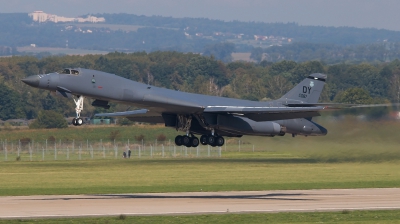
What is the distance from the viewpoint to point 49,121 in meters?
91.7

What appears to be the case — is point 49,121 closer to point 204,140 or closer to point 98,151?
point 98,151

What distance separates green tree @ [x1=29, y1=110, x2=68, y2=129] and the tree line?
21.3 m

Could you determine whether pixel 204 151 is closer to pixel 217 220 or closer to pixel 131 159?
pixel 131 159

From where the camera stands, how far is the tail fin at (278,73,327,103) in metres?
51.5

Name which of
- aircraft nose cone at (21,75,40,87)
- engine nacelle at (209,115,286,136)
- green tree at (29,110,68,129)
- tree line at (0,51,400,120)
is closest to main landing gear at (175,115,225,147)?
engine nacelle at (209,115,286,136)

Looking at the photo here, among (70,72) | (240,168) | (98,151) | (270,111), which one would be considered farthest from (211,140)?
(98,151)

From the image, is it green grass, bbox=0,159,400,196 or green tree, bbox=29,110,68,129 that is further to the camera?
green tree, bbox=29,110,68,129

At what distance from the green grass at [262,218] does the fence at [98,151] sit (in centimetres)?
3723

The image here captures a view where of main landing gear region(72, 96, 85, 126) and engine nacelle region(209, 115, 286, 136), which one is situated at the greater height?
main landing gear region(72, 96, 85, 126)

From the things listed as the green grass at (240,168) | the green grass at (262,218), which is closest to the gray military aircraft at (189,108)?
the green grass at (240,168)

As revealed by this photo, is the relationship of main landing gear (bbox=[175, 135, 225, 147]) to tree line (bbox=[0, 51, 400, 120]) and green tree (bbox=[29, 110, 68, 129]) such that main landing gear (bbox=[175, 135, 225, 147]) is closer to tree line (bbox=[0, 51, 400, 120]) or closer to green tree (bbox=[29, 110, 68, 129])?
green tree (bbox=[29, 110, 68, 129])

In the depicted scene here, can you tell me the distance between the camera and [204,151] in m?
74.1

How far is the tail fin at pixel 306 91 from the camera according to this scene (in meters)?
51.5

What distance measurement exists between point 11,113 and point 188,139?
257ft
